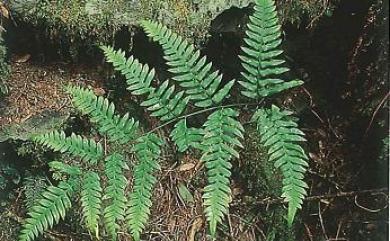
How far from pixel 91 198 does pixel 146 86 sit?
461 mm

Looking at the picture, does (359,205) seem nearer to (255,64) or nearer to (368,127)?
(368,127)

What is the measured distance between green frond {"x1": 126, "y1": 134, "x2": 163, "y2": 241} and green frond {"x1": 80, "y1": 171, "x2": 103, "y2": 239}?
0.39ft

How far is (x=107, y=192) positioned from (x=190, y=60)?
0.57m

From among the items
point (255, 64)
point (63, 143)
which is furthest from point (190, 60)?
point (63, 143)

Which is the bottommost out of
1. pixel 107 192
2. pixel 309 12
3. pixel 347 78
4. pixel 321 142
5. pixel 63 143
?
pixel 107 192

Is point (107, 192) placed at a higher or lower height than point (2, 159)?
lower

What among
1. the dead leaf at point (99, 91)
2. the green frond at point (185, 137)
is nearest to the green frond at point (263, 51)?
the green frond at point (185, 137)

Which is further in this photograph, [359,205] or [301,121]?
[301,121]

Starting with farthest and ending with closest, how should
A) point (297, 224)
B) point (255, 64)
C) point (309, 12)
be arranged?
point (297, 224)
point (309, 12)
point (255, 64)

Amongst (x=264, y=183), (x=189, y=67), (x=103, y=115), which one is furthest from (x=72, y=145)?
(x=264, y=183)

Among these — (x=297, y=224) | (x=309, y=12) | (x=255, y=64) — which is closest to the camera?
(x=255, y=64)

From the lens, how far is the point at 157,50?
2.91 meters

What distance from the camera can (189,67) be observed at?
2.39m

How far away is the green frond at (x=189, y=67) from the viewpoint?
7.78 feet
